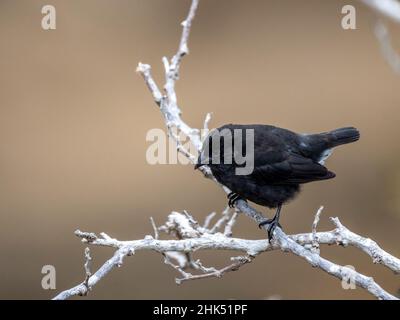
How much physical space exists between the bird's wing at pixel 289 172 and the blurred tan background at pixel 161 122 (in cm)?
391

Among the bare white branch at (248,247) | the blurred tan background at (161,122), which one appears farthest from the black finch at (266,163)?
the blurred tan background at (161,122)

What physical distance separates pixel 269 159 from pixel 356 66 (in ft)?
21.5

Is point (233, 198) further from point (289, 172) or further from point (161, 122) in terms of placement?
point (161, 122)

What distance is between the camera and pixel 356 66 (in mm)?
11547

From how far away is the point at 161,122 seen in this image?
10.3 meters

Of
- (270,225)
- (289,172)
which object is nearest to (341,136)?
(289,172)

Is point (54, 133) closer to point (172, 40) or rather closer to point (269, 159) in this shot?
point (172, 40)

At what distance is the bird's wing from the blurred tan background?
3907 millimetres

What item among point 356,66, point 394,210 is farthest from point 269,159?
point 356,66

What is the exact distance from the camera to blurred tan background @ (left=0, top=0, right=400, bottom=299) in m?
9.55

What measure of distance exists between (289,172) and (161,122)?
497 cm

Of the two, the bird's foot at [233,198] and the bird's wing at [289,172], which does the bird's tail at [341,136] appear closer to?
the bird's wing at [289,172]

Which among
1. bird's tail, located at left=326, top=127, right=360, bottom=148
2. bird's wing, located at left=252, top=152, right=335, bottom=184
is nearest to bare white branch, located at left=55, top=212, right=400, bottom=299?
bird's wing, located at left=252, top=152, right=335, bottom=184
